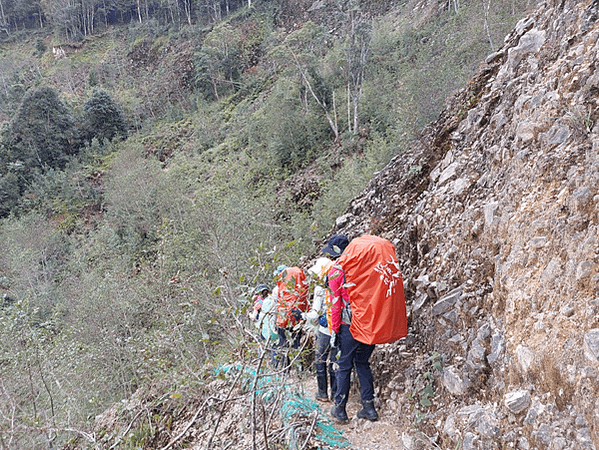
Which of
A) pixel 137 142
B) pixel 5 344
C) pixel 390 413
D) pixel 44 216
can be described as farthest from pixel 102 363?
pixel 137 142

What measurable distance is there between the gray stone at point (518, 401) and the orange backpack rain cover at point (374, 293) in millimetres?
932

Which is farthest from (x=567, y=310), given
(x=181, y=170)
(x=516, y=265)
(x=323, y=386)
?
(x=181, y=170)

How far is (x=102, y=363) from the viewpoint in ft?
31.4

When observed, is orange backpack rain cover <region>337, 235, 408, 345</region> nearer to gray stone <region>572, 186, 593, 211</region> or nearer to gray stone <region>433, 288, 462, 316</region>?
gray stone <region>433, 288, 462, 316</region>

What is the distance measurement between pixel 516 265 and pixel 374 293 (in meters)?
1.03

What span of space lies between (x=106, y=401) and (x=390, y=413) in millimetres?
8354

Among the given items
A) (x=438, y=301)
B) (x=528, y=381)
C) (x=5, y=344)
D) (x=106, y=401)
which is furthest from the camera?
(x=106, y=401)

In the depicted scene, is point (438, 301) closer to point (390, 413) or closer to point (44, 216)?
point (390, 413)

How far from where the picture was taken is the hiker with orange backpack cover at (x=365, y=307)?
120 inches

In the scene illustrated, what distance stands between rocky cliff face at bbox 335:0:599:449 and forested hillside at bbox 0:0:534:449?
141cm

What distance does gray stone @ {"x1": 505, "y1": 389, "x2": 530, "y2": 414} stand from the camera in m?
2.23

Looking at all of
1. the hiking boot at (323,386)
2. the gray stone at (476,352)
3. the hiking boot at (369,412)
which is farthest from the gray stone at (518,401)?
the hiking boot at (323,386)

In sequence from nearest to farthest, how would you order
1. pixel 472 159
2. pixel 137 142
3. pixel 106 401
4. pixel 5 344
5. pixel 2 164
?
pixel 472 159, pixel 5 344, pixel 106 401, pixel 2 164, pixel 137 142

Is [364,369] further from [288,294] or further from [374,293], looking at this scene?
[288,294]
